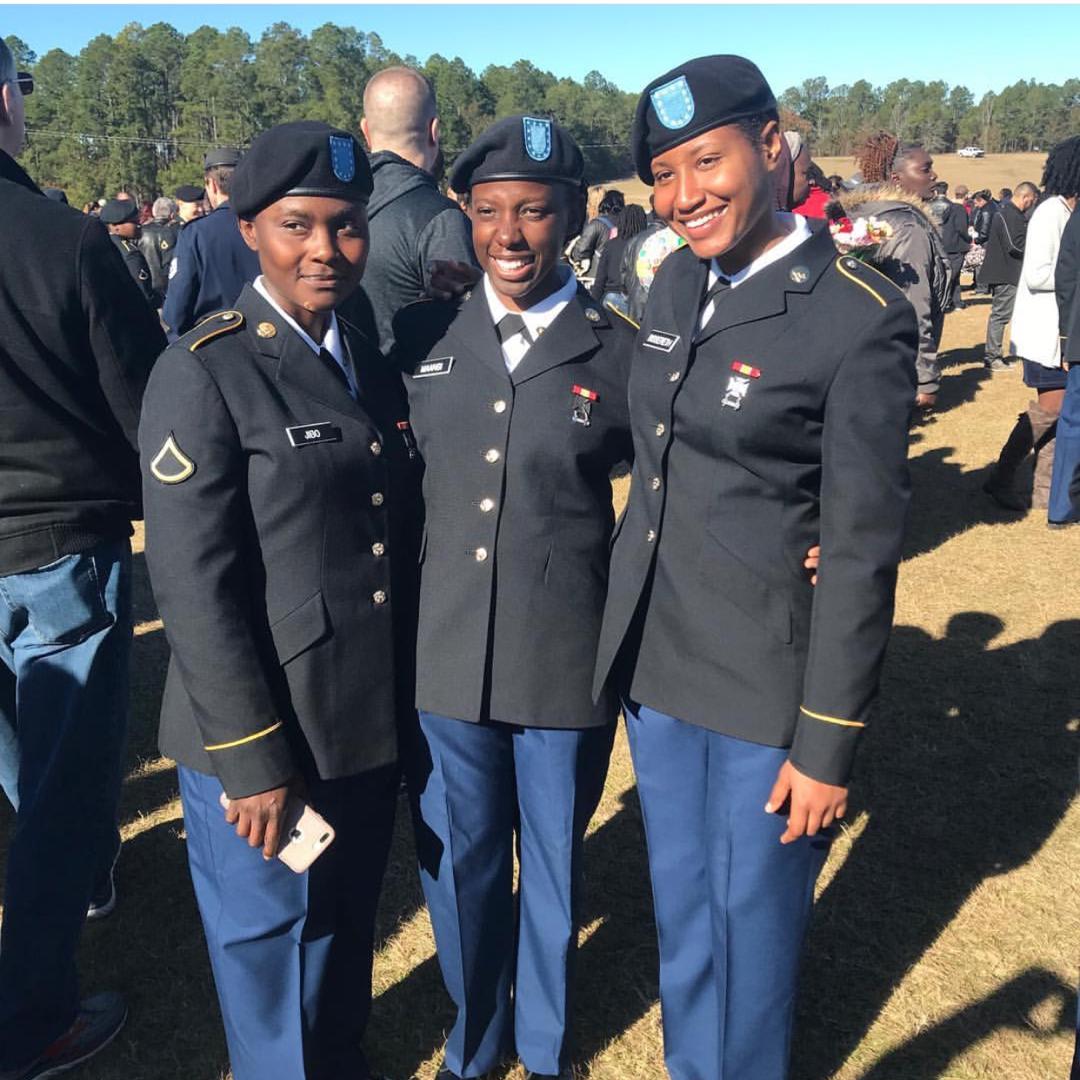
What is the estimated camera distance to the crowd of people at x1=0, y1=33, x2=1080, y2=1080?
75.2 inches

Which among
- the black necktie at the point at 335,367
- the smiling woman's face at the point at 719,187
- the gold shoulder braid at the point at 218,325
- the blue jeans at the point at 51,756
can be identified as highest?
the smiling woman's face at the point at 719,187

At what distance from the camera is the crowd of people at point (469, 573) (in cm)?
191

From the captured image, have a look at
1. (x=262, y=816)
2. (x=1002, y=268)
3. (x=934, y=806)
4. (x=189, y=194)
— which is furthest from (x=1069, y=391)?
(x=189, y=194)

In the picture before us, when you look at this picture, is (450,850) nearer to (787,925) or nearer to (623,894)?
(787,925)

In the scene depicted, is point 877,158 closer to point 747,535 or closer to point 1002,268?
point 1002,268

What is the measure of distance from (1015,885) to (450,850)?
2.27 metres

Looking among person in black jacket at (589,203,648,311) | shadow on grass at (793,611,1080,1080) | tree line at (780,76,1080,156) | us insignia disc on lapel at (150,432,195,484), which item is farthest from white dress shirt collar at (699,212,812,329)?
tree line at (780,76,1080,156)

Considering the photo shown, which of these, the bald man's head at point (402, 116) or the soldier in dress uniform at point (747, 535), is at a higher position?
the bald man's head at point (402, 116)

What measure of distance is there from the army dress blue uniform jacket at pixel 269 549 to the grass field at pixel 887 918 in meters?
1.31

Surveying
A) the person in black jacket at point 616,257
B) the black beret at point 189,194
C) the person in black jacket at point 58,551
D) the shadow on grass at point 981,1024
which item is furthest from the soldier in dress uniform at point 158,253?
the shadow on grass at point 981,1024

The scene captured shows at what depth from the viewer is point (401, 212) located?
345 cm

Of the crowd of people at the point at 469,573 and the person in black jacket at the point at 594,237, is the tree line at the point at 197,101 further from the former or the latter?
the crowd of people at the point at 469,573

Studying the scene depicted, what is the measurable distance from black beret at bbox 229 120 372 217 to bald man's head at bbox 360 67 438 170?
5.55 ft

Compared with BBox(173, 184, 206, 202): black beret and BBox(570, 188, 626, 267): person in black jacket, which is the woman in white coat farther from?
BBox(173, 184, 206, 202): black beret
